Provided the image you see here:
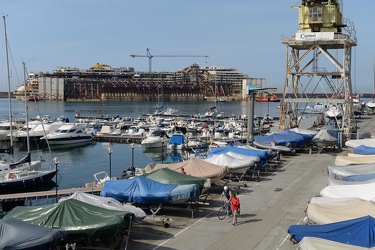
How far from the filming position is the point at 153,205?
1964 centimetres

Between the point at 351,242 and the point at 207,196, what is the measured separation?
10103 mm

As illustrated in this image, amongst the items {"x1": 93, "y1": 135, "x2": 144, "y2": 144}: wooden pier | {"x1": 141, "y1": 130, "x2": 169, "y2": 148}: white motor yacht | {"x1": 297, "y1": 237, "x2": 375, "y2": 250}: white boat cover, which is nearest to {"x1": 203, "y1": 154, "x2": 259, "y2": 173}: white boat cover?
{"x1": 297, "y1": 237, "x2": 375, "y2": 250}: white boat cover

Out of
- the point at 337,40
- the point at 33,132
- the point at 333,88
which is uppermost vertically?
the point at 337,40

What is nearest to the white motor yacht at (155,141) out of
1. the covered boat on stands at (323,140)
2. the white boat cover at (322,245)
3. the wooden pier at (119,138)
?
the wooden pier at (119,138)

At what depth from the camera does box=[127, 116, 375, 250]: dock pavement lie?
52.8 feet

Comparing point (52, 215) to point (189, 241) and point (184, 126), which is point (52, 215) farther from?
point (184, 126)

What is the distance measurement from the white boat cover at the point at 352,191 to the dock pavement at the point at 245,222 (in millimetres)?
1634

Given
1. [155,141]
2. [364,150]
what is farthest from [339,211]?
[155,141]

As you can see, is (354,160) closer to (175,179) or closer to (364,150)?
(364,150)

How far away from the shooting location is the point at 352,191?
18.1 metres

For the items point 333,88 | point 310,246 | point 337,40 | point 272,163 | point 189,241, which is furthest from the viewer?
point 333,88

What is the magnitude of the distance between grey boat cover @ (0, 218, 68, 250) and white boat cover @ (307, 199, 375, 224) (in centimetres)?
784

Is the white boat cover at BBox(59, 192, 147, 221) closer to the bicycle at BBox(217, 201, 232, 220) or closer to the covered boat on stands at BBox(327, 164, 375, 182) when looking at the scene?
the bicycle at BBox(217, 201, 232, 220)

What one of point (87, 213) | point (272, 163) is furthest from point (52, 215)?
point (272, 163)
